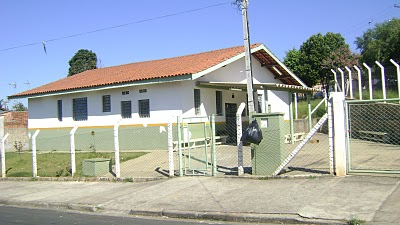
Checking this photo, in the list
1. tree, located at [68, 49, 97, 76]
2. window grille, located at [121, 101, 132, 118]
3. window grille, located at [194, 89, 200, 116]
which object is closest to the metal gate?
window grille, located at [194, 89, 200, 116]

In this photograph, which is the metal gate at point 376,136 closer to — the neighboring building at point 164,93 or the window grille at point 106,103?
the neighboring building at point 164,93

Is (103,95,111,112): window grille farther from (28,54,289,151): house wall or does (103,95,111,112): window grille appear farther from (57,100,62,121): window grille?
(57,100,62,121): window grille

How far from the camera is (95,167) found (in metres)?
13.6

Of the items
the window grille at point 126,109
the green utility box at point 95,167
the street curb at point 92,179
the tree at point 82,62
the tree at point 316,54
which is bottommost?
the street curb at point 92,179

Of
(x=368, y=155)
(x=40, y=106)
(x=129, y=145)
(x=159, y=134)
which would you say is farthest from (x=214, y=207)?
(x=40, y=106)

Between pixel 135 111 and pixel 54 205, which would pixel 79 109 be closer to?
pixel 135 111

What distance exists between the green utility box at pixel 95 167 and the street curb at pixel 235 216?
531cm

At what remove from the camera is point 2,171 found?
16109mm

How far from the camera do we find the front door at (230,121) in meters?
20.9

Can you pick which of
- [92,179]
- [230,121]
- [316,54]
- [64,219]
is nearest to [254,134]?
[64,219]

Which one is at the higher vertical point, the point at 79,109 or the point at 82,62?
the point at 82,62

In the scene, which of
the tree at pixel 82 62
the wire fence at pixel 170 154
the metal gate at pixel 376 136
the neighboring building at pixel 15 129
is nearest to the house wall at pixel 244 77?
the wire fence at pixel 170 154

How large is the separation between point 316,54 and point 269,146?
3346 centimetres

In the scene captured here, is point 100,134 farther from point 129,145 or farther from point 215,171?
point 215,171
